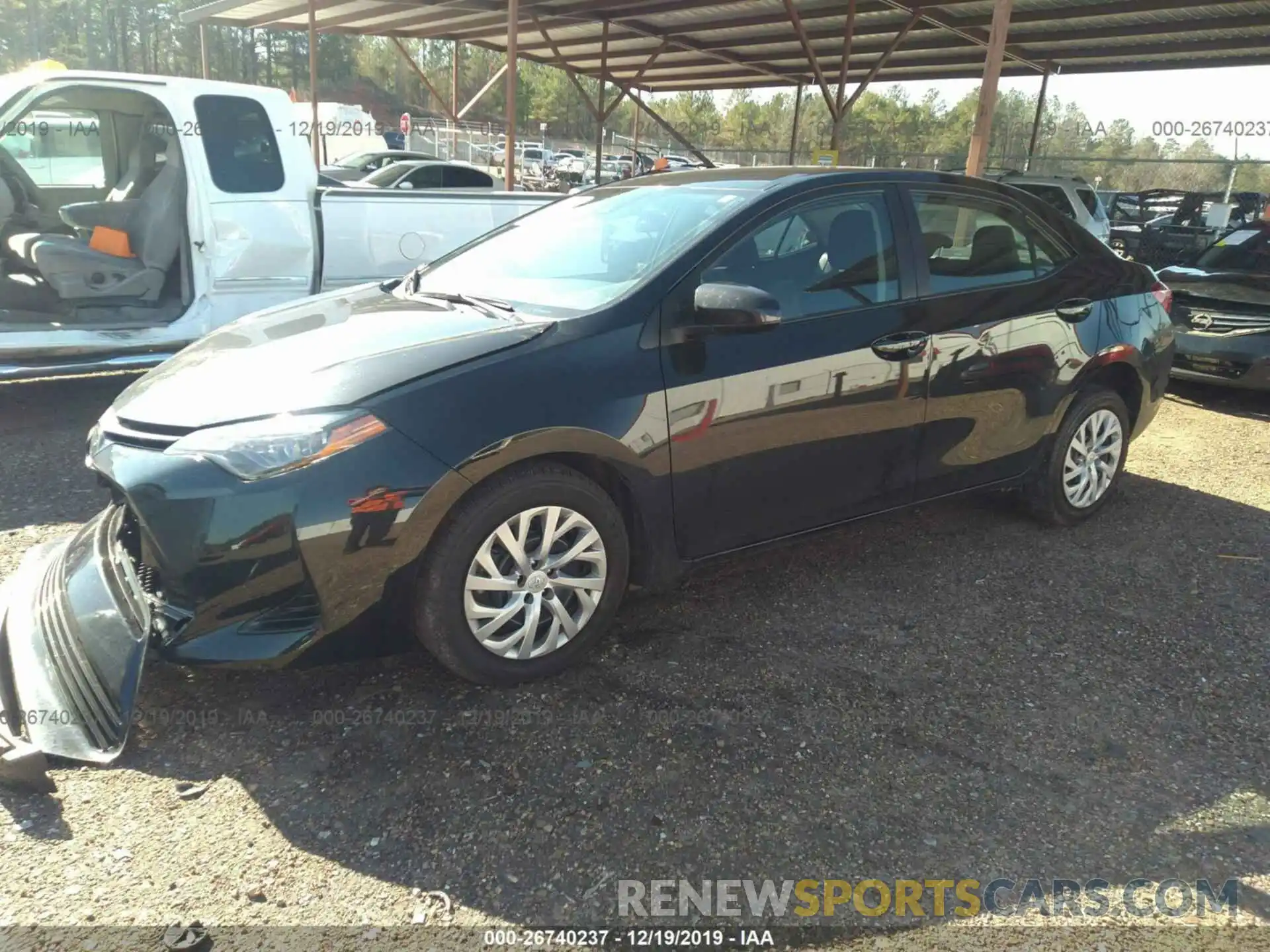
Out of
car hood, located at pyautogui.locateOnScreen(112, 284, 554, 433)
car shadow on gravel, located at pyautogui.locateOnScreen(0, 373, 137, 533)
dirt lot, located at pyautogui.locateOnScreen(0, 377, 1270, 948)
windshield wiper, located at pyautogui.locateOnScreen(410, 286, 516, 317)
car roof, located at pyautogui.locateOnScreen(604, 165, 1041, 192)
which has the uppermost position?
car roof, located at pyautogui.locateOnScreen(604, 165, 1041, 192)

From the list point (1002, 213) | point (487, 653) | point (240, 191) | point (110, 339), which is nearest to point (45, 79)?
point (240, 191)

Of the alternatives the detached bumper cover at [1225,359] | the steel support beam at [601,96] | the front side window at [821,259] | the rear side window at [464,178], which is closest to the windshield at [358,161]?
the rear side window at [464,178]

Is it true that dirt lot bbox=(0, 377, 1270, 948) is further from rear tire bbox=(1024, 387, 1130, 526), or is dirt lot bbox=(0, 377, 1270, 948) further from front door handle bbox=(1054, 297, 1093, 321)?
front door handle bbox=(1054, 297, 1093, 321)

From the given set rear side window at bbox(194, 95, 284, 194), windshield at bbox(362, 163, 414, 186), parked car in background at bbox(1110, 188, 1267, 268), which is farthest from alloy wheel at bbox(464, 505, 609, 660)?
parked car in background at bbox(1110, 188, 1267, 268)

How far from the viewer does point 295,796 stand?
98.7 inches

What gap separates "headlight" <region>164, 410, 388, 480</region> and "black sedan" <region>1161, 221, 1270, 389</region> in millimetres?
7169

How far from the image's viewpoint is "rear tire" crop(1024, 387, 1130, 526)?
14.7ft

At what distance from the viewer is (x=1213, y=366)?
729cm

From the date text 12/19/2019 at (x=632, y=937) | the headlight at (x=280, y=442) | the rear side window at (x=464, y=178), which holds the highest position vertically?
the rear side window at (x=464, y=178)

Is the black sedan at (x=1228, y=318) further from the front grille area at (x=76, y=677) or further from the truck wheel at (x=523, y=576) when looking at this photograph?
the front grille area at (x=76, y=677)

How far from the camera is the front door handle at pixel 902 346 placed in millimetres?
3605

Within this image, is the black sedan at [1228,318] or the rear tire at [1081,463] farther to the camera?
the black sedan at [1228,318]

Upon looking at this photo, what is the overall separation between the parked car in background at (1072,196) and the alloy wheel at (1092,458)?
7286 mm

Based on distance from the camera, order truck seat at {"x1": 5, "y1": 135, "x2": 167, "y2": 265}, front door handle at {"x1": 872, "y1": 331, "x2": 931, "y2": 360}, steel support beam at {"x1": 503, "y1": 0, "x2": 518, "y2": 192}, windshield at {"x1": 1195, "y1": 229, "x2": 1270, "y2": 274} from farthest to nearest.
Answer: steel support beam at {"x1": 503, "y1": 0, "x2": 518, "y2": 192} → windshield at {"x1": 1195, "y1": 229, "x2": 1270, "y2": 274} → truck seat at {"x1": 5, "y1": 135, "x2": 167, "y2": 265} → front door handle at {"x1": 872, "y1": 331, "x2": 931, "y2": 360}
